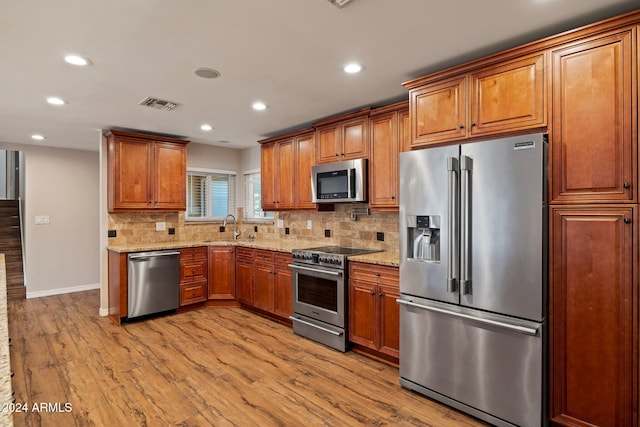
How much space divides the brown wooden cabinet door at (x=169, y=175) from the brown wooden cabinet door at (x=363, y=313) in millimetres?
2935

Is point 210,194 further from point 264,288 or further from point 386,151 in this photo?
point 386,151

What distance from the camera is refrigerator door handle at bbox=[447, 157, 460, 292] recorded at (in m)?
2.36

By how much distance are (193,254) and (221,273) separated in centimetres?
46

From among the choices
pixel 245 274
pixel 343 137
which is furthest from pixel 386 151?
pixel 245 274

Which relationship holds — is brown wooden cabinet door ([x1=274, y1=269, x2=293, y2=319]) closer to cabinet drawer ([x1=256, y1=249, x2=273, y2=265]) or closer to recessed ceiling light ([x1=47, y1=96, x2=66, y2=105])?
cabinet drawer ([x1=256, y1=249, x2=273, y2=265])

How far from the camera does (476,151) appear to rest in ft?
7.52

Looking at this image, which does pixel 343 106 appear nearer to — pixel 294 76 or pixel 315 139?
pixel 315 139

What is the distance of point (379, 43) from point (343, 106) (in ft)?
4.57

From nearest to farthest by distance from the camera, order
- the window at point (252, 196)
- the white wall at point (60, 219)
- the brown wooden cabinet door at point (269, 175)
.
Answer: the brown wooden cabinet door at point (269, 175)
the white wall at point (60, 219)
the window at point (252, 196)

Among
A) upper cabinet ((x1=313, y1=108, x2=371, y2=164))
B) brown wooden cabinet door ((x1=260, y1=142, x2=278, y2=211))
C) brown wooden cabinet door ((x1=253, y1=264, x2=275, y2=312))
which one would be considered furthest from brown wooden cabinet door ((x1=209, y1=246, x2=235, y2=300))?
upper cabinet ((x1=313, y1=108, x2=371, y2=164))

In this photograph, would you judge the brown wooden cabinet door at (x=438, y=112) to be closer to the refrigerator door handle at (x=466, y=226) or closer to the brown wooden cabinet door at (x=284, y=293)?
the refrigerator door handle at (x=466, y=226)

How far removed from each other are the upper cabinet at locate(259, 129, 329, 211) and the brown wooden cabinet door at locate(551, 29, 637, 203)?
2.64m

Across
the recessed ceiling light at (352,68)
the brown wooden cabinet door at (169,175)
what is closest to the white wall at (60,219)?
the brown wooden cabinet door at (169,175)

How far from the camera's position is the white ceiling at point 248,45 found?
1918mm
